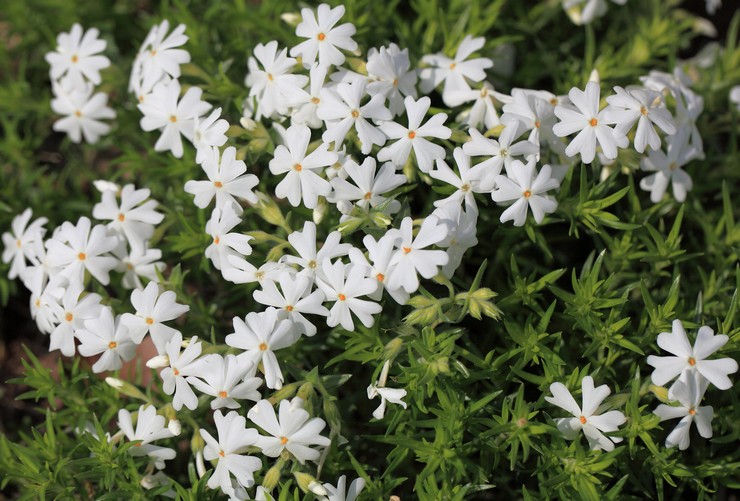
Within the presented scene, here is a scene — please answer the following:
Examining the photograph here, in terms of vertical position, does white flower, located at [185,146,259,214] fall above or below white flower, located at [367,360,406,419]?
above

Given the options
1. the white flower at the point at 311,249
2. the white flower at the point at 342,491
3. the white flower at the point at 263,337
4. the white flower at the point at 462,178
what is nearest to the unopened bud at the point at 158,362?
the white flower at the point at 263,337

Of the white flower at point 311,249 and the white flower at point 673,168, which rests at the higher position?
the white flower at point 311,249

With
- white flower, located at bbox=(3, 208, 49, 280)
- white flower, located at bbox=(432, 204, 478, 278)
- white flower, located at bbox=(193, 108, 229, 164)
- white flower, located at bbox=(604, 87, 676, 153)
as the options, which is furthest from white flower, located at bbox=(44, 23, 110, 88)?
white flower, located at bbox=(604, 87, 676, 153)

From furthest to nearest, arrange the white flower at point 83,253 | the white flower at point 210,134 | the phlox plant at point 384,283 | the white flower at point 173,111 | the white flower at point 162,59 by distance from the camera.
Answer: the white flower at point 162,59 → the white flower at point 173,111 → the white flower at point 83,253 → the white flower at point 210,134 → the phlox plant at point 384,283

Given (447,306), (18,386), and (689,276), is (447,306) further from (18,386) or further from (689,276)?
(18,386)

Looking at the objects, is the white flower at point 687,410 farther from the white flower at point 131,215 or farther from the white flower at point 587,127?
the white flower at point 131,215

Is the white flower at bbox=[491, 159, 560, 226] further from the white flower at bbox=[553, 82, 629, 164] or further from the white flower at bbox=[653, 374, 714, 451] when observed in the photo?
the white flower at bbox=[653, 374, 714, 451]
